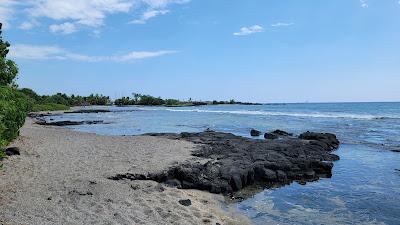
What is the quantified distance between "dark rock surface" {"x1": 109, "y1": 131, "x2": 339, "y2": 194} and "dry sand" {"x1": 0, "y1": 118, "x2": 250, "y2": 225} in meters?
0.74

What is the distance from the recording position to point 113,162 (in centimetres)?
1850

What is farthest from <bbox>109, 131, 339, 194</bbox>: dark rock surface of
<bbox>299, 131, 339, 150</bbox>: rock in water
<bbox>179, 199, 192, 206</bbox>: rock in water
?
<bbox>299, 131, 339, 150</bbox>: rock in water

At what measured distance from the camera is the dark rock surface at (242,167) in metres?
15.9

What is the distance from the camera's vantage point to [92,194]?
12.8 meters

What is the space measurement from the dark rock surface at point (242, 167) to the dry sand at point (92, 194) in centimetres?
74

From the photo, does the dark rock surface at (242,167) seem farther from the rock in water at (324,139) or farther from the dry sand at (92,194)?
the rock in water at (324,139)

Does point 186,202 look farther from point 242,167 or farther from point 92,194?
point 242,167

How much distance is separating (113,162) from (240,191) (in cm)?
605

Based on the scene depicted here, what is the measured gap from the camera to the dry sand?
10.8m

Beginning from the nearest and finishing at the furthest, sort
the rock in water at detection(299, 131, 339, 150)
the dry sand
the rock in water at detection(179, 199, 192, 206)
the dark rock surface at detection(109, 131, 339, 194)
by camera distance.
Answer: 1. the dry sand
2. the rock in water at detection(179, 199, 192, 206)
3. the dark rock surface at detection(109, 131, 339, 194)
4. the rock in water at detection(299, 131, 339, 150)

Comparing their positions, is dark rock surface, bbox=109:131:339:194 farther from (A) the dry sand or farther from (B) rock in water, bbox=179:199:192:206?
(B) rock in water, bbox=179:199:192:206

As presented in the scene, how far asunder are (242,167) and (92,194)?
7434 mm

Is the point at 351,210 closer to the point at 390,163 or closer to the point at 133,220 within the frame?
the point at 133,220

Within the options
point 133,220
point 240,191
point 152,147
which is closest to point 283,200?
point 240,191
